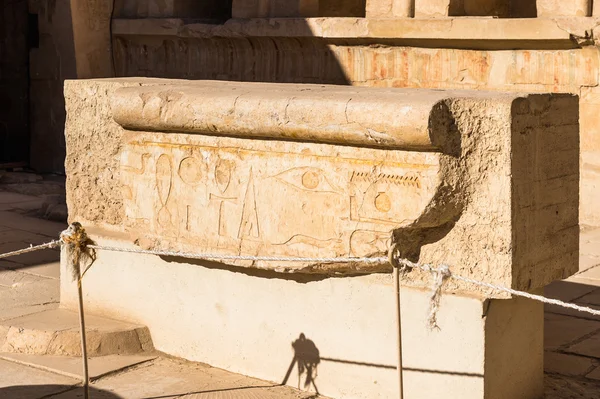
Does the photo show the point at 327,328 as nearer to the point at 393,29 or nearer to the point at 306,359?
the point at 306,359

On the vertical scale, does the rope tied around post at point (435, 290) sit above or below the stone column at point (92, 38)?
below

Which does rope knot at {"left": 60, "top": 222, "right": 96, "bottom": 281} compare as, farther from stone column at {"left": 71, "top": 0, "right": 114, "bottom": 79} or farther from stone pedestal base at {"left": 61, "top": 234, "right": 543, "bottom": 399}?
stone column at {"left": 71, "top": 0, "right": 114, "bottom": 79}

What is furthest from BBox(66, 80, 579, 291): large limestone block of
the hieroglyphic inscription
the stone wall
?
the stone wall

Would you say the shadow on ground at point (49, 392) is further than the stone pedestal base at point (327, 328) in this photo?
Yes

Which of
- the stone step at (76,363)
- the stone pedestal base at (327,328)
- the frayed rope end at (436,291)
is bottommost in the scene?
the stone step at (76,363)

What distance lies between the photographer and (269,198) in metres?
3.84

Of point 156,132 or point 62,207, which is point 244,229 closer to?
point 156,132

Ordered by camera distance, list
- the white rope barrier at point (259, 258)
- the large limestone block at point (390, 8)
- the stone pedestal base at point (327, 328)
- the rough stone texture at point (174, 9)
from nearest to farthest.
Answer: the stone pedestal base at point (327, 328) < the white rope barrier at point (259, 258) < the large limestone block at point (390, 8) < the rough stone texture at point (174, 9)

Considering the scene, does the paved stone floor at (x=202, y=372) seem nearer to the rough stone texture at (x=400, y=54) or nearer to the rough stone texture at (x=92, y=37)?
the rough stone texture at (x=400, y=54)

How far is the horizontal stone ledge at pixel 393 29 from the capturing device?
695 centimetres

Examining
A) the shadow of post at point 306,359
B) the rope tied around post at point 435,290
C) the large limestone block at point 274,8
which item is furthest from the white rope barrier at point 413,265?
the large limestone block at point 274,8

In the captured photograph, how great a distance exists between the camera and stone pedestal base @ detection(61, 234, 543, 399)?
3.41 meters

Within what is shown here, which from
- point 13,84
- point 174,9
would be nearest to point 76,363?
point 174,9

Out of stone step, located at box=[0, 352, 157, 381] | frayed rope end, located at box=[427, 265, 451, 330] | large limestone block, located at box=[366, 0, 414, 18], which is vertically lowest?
stone step, located at box=[0, 352, 157, 381]
